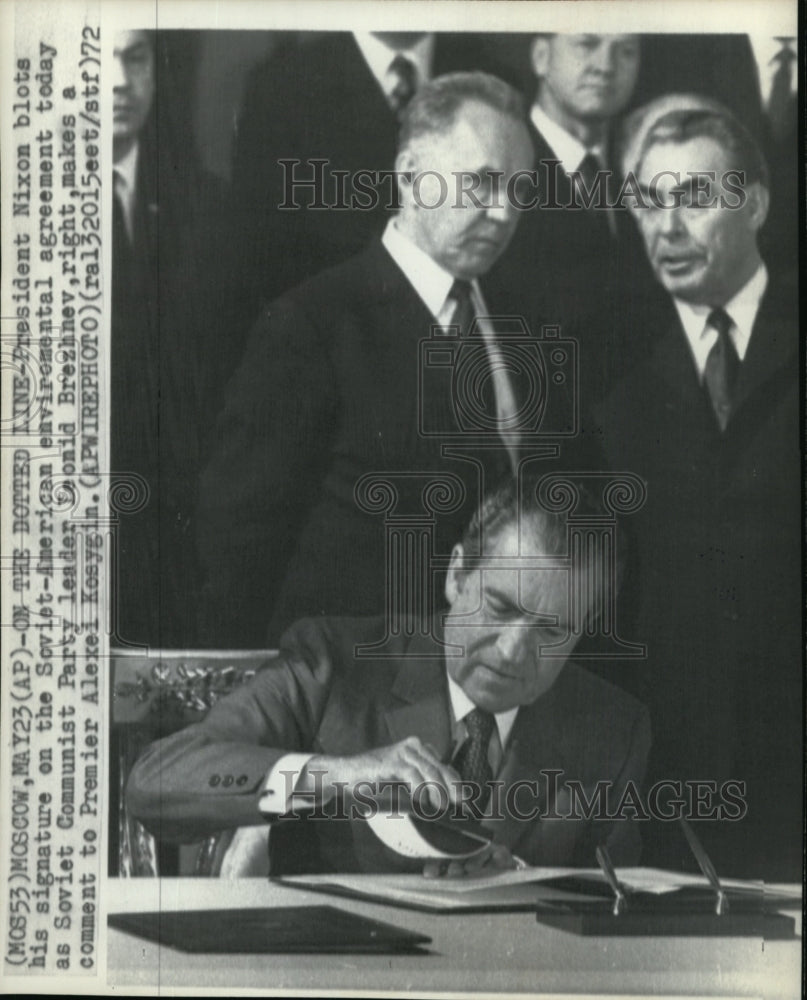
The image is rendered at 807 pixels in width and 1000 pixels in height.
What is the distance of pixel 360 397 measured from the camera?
2037 millimetres

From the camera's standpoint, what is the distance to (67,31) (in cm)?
206

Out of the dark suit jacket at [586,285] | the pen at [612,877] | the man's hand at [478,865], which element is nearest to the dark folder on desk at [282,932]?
the man's hand at [478,865]

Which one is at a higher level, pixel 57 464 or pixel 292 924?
pixel 57 464

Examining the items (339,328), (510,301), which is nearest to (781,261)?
(510,301)

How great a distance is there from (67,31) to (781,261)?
54.2 inches

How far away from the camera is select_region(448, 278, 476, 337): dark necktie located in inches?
80.6

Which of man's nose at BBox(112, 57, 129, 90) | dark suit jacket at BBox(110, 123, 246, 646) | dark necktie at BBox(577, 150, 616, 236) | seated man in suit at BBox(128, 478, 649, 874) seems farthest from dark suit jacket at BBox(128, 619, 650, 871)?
man's nose at BBox(112, 57, 129, 90)

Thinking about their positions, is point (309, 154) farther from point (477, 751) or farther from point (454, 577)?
point (477, 751)

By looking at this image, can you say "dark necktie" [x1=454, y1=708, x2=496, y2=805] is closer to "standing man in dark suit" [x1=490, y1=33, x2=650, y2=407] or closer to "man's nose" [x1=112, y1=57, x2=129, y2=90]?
"standing man in dark suit" [x1=490, y1=33, x2=650, y2=407]

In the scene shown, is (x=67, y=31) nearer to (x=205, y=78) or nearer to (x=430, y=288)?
(x=205, y=78)

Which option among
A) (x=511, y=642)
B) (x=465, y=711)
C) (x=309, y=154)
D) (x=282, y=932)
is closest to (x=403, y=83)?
(x=309, y=154)

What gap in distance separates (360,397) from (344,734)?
61 cm

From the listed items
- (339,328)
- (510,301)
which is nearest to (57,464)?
(339,328)

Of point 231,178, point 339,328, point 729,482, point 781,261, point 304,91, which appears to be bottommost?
point 729,482
